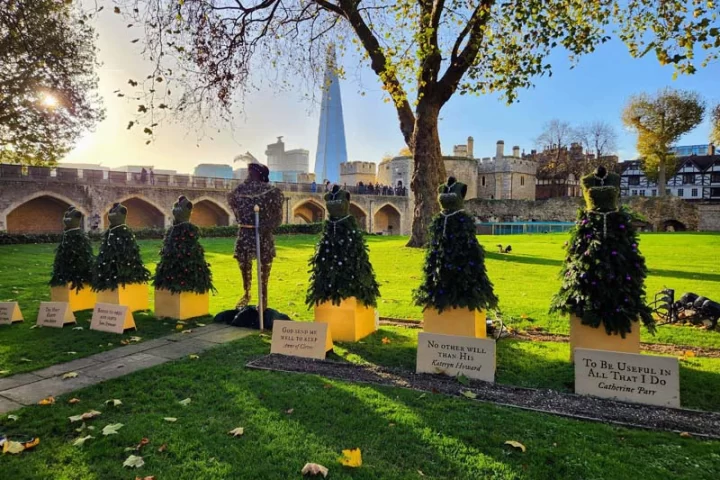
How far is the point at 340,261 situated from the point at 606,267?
3000mm

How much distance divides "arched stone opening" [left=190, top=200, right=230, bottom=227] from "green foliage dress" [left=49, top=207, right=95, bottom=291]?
85.6ft

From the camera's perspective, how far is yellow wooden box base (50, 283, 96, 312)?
300 inches

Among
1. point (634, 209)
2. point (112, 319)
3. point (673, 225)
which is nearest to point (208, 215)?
point (112, 319)

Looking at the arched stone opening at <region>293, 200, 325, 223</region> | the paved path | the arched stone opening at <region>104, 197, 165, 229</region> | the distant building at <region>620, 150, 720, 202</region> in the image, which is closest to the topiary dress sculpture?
the paved path

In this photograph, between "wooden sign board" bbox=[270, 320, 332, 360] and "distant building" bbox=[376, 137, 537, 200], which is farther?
"distant building" bbox=[376, 137, 537, 200]

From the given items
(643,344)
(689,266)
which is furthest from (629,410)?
(689,266)

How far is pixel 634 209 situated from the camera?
113 feet

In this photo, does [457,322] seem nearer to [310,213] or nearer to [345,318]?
[345,318]

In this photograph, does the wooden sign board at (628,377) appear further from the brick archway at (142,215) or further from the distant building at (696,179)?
the distant building at (696,179)

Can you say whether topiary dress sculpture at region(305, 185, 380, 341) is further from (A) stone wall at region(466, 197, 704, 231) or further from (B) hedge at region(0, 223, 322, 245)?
(A) stone wall at region(466, 197, 704, 231)

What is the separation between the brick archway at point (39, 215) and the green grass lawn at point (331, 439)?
2589cm

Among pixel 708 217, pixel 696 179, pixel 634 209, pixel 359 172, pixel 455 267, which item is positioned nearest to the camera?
pixel 455 267

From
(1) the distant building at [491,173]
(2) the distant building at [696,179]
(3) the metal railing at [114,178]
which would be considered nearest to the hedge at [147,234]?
(3) the metal railing at [114,178]

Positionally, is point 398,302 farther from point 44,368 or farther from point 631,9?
point 631,9
